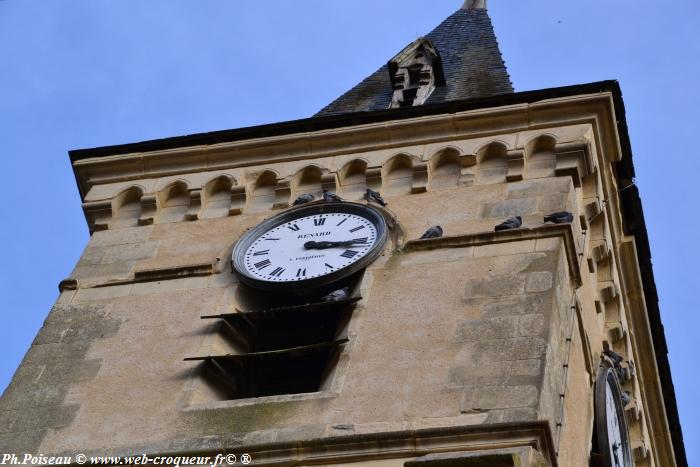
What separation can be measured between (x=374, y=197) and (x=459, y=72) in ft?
16.7

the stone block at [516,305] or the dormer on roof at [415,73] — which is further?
the dormer on roof at [415,73]

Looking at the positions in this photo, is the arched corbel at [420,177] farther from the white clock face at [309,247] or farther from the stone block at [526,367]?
the stone block at [526,367]

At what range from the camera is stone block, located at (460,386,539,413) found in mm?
14688

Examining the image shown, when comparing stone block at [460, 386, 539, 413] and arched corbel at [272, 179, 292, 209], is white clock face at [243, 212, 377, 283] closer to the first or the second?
arched corbel at [272, 179, 292, 209]

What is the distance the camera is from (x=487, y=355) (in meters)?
15.4

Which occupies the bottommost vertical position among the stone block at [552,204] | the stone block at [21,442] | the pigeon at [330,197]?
the stone block at [21,442]

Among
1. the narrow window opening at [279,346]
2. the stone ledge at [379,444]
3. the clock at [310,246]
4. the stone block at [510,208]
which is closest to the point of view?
the stone ledge at [379,444]

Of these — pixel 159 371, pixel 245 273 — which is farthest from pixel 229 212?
pixel 159 371

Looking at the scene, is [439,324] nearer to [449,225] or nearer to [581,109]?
[449,225]

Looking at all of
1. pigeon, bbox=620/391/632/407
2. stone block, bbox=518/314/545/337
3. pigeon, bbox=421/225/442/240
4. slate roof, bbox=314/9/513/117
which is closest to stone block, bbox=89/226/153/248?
pigeon, bbox=421/225/442/240

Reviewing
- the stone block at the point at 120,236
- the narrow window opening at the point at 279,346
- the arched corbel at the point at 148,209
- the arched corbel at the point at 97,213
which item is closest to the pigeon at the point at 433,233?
the narrow window opening at the point at 279,346

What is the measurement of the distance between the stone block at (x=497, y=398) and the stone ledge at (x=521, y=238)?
2.39m

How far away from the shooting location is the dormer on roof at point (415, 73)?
22328mm

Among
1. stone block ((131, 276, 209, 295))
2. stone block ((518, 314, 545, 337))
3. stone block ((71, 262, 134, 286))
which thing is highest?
stone block ((71, 262, 134, 286))
